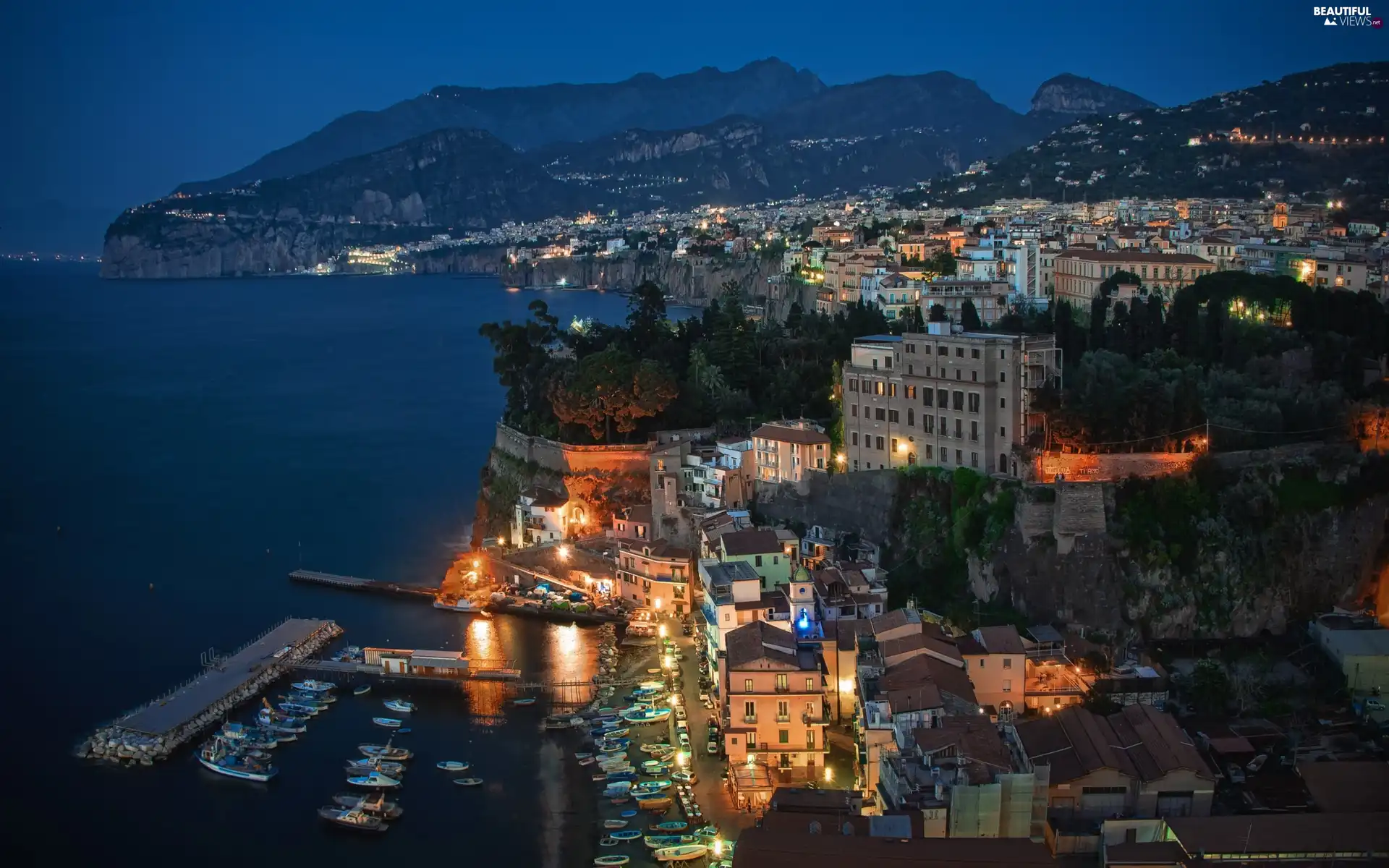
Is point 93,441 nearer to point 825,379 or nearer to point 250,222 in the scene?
point 825,379

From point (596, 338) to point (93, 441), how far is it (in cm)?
1509

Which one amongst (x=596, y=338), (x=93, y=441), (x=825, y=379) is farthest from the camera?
(x=93, y=441)

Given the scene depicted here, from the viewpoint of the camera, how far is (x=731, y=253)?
56594 millimetres

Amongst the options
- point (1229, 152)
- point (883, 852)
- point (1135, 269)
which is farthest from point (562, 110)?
point (883, 852)

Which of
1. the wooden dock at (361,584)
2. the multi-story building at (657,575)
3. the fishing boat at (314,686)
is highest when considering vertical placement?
the multi-story building at (657,575)

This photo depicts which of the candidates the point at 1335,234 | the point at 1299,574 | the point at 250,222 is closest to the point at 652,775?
the point at 1299,574

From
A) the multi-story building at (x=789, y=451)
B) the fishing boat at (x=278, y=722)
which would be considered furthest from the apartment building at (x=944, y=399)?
the fishing boat at (x=278, y=722)

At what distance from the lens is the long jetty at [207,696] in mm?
14984

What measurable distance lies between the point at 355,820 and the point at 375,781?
2.45ft

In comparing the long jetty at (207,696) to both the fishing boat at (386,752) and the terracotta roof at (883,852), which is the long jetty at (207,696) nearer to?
the fishing boat at (386,752)

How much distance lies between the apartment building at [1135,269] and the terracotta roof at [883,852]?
1446cm

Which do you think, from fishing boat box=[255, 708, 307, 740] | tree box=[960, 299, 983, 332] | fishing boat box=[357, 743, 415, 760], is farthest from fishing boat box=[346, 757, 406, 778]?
tree box=[960, 299, 983, 332]

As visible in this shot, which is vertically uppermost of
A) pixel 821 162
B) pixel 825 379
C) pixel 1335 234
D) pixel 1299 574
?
pixel 821 162

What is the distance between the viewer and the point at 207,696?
16203 mm
